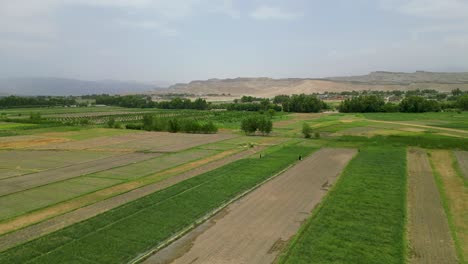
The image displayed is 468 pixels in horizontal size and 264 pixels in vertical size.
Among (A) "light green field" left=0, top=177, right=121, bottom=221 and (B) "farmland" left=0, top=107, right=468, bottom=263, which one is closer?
(B) "farmland" left=0, top=107, right=468, bottom=263

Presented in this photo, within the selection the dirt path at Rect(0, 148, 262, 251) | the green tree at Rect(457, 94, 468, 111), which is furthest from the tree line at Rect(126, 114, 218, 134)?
the green tree at Rect(457, 94, 468, 111)

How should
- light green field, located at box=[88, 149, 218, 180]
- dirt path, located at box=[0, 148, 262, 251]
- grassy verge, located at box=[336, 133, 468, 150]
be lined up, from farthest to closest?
1. grassy verge, located at box=[336, 133, 468, 150]
2. light green field, located at box=[88, 149, 218, 180]
3. dirt path, located at box=[0, 148, 262, 251]

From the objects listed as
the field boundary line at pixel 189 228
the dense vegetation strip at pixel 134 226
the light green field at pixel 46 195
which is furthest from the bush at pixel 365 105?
the light green field at pixel 46 195

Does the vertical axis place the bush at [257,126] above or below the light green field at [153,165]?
above

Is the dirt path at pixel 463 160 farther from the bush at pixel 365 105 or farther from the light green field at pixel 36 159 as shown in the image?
the bush at pixel 365 105

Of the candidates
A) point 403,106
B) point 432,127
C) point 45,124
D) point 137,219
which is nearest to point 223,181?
point 137,219

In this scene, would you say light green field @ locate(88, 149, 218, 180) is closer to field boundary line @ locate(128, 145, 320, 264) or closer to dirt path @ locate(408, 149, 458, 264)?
field boundary line @ locate(128, 145, 320, 264)

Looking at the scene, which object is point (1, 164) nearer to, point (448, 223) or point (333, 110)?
point (448, 223)
